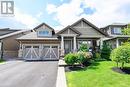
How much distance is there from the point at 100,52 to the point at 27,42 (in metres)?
12.3

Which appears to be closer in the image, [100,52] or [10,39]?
[100,52]

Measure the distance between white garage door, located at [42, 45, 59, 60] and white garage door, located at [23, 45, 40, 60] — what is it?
3.44 ft

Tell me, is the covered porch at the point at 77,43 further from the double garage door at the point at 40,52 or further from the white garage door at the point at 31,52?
the white garage door at the point at 31,52

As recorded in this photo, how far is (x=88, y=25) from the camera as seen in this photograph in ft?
102

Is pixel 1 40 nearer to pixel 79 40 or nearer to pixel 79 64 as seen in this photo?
pixel 79 40

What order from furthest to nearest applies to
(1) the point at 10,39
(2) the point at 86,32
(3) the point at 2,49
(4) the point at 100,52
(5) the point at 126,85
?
1. (1) the point at 10,39
2. (3) the point at 2,49
3. (2) the point at 86,32
4. (4) the point at 100,52
5. (5) the point at 126,85

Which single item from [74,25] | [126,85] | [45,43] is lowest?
[126,85]

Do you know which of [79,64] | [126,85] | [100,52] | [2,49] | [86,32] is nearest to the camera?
[126,85]

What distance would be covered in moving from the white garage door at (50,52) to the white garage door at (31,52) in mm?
1049

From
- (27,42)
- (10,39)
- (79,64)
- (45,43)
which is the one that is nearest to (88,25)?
(45,43)

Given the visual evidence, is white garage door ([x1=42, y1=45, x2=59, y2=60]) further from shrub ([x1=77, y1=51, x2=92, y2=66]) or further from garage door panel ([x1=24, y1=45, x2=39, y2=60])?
shrub ([x1=77, y1=51, x2=92, y2=66])

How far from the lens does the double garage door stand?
108 ft

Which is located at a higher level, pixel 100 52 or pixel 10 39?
pixel 10 39

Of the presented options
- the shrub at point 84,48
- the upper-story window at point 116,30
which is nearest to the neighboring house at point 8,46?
the shrub at point 84,48
